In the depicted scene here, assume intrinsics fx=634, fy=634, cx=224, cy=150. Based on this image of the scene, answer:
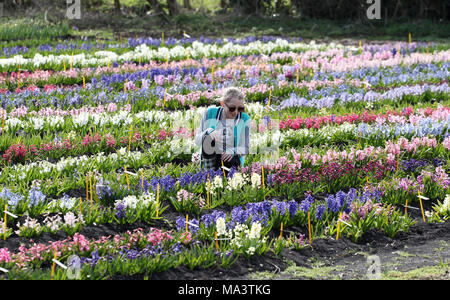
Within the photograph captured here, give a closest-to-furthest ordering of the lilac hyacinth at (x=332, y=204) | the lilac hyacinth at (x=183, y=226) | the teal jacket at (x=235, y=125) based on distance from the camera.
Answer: the lilac hyacinth at (x=183, y=226) < the lilac hyacinth at (x=332, y=204) < the teal jacket at (x=235, y=125)

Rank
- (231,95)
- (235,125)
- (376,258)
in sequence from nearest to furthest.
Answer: (376,258), (231,95), (235,125)

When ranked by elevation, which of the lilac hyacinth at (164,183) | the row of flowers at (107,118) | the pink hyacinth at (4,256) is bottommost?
the pink hyacinth at (4,256)

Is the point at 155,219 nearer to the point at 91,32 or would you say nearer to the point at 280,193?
the point at 280,193

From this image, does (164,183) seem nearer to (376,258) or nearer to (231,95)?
(231,95)

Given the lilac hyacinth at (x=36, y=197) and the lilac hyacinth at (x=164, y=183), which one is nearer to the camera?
the lilac hyacinth at (x=36, y=197)

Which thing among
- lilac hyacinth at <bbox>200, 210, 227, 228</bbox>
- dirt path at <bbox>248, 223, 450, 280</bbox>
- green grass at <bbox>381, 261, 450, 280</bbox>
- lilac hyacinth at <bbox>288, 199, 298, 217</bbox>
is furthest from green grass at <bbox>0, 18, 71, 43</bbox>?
green grass at <bbox>381, 261, 450, 280</bbox>

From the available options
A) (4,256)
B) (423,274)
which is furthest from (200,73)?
(423,274)

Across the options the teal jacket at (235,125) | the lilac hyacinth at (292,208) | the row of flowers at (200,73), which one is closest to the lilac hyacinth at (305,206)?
the lilac hyacinth at (292,208)

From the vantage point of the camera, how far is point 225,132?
22.3 ft

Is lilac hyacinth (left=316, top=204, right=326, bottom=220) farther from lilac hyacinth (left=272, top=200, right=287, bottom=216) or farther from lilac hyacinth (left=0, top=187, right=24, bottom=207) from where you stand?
lilac hyacinth (left=0, top=187, right=24, bottom=207)

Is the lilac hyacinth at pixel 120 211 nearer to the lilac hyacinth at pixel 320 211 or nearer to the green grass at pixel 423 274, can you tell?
the lilac hyacinth at pixel 320 211

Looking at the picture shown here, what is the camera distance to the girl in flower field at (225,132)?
6562 mm
